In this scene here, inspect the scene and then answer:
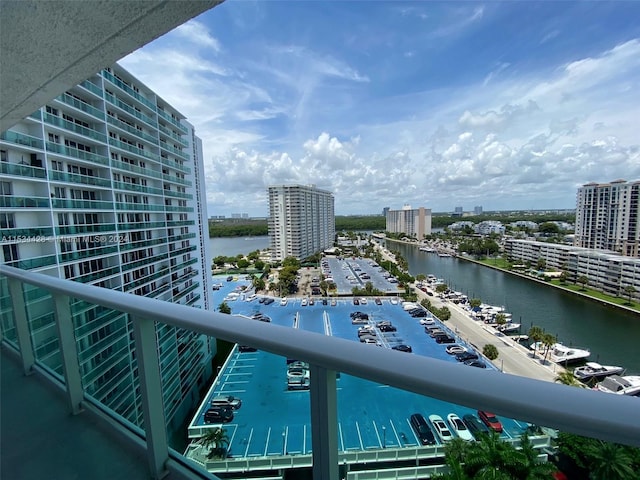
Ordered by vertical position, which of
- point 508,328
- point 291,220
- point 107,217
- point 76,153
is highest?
point 76,153

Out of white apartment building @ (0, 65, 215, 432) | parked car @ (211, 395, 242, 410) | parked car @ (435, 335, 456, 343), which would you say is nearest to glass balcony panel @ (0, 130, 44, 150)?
white apartment building @ (0, 65, 215, 432)

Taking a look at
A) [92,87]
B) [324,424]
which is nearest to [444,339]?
[324,424]

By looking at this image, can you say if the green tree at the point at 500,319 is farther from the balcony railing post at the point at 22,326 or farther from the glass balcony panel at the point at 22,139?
the glass balcony panel at the point at 22,139

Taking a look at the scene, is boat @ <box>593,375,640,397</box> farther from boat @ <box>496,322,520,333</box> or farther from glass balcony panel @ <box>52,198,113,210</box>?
glass balcony panel @ <box>52,198,113,210</box>

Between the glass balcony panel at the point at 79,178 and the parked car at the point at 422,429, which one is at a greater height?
the glass balcony panel at the point at 79,178

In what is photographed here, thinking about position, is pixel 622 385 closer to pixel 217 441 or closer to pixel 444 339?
pixel 444 339

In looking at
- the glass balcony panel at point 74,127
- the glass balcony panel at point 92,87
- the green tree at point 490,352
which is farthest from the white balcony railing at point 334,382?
the green tree at point 490,352

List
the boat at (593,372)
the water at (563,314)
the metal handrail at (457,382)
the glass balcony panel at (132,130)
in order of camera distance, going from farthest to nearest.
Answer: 1. the water at (563,314)
2. the boat at (593,372)
3. the glass balcony panel at (132,130)
4. the metal handrail at (457,382)
